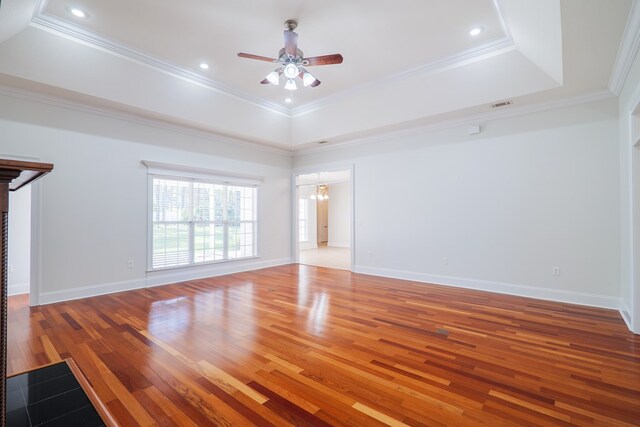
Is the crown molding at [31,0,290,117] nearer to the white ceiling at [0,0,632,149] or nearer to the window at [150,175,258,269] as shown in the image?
the white ceiling at [0,0,632,149]

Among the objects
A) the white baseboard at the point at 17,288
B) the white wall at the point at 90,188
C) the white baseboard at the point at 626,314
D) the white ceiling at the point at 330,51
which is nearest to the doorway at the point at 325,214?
the white ceiling at the point at 330,51

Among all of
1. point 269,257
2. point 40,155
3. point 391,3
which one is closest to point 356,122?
point 391,3

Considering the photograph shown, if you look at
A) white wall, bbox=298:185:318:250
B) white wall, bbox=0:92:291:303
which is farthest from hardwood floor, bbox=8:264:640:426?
white wall, bbox=298:185:318:250

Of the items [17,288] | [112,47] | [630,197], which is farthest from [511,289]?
[17,288]

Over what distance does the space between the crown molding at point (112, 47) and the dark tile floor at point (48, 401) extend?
3.91 metres

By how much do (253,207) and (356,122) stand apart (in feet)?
10.1

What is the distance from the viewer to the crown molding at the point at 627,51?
2.47 m

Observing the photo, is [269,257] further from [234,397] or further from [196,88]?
[234,397]

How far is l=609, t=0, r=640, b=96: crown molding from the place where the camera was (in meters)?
2.47

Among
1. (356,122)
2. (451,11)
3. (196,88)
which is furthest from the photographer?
(356,122)

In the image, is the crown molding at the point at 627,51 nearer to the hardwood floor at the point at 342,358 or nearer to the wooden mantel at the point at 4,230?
the hardwood floor at the point at 342,358

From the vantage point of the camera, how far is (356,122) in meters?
5.78

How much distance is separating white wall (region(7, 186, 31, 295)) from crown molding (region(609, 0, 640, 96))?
7711mm

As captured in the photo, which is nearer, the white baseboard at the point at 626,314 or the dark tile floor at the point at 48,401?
the dark tile floor at the point at 48,401
